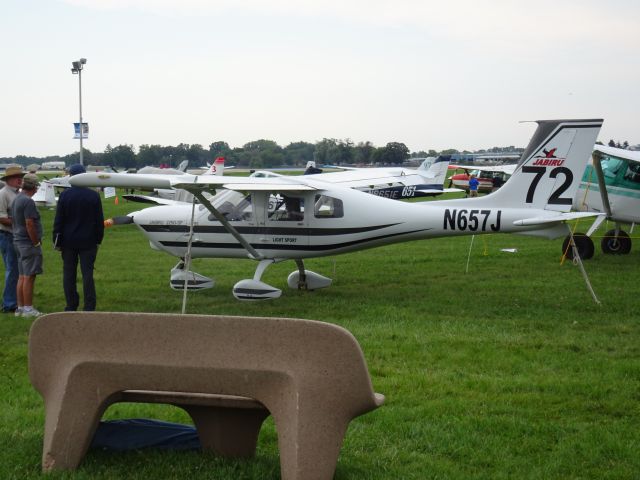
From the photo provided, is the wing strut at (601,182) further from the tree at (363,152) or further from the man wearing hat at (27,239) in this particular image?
the tree at (363,152)

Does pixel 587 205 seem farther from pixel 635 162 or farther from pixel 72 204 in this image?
pixel 72 204

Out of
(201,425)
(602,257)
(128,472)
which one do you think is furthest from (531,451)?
(602,257)

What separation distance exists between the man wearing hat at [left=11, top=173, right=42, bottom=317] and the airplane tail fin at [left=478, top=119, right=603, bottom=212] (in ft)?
21.5

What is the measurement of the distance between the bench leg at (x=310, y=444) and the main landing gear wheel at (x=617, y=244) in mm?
15017

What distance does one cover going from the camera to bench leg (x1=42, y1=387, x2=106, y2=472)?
471 centimetres

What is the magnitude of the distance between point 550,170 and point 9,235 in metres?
7.92

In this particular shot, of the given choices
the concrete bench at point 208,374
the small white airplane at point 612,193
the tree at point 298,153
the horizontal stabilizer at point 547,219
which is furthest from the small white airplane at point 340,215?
the tree at point 298,153

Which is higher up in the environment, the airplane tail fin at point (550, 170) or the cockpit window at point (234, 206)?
the airplane tail fin at point (550, 170)

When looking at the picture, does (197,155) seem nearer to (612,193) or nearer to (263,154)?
(263,154)

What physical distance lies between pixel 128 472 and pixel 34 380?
80cm

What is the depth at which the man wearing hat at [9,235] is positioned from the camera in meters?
11.0

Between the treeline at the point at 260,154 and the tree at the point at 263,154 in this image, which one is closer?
the treeline at the point at 260,154

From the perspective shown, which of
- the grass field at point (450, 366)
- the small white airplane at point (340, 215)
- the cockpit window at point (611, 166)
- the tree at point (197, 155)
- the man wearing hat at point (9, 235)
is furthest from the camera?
the tree at point (197, 155)

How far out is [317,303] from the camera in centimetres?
1198
